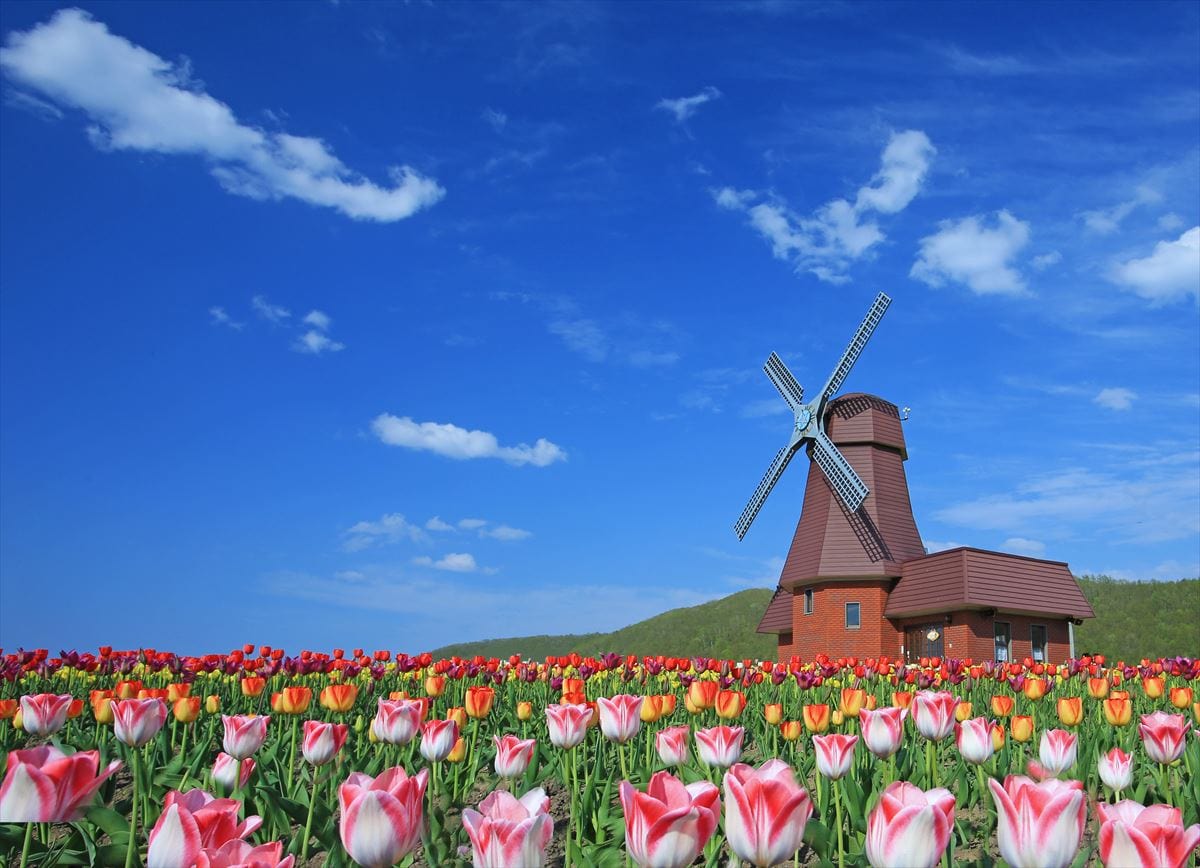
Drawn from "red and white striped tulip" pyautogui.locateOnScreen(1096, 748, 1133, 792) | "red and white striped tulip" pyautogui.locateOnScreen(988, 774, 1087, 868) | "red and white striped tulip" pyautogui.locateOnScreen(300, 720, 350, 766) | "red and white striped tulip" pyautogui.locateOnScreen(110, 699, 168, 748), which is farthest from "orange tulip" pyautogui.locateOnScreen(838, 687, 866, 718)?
"red and white striped tulip" pyautogui.locateOnScreen(110, 699, 168, 748)

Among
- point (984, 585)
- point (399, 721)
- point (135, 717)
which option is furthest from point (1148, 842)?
point (984, 585)

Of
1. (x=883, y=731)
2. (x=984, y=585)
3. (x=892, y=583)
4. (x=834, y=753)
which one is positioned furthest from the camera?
(x=892, y=583)

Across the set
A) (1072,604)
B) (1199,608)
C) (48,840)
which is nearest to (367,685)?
(48,840)

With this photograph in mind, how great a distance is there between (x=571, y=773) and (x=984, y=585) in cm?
2700

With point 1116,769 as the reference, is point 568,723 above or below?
above

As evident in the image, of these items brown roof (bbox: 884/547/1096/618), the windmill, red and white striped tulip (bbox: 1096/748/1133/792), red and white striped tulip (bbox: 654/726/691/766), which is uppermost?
the windmill

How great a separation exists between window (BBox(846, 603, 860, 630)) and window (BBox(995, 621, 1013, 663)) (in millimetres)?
4466

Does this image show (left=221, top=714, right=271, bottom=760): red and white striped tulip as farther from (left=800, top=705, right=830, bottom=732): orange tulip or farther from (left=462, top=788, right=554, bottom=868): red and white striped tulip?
(left=800, top=705, right=830, bottom=732): orange tulip

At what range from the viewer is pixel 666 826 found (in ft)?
6.72

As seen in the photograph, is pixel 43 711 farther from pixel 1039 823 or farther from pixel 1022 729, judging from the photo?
pixel 1022 729

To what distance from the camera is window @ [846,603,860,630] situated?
31.0m

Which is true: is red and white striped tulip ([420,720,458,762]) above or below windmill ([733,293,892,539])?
below

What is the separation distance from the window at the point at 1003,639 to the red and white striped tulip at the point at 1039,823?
31.0 meters

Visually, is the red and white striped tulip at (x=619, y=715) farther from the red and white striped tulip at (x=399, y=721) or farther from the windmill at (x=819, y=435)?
the windmill at (x=819, y=435)
